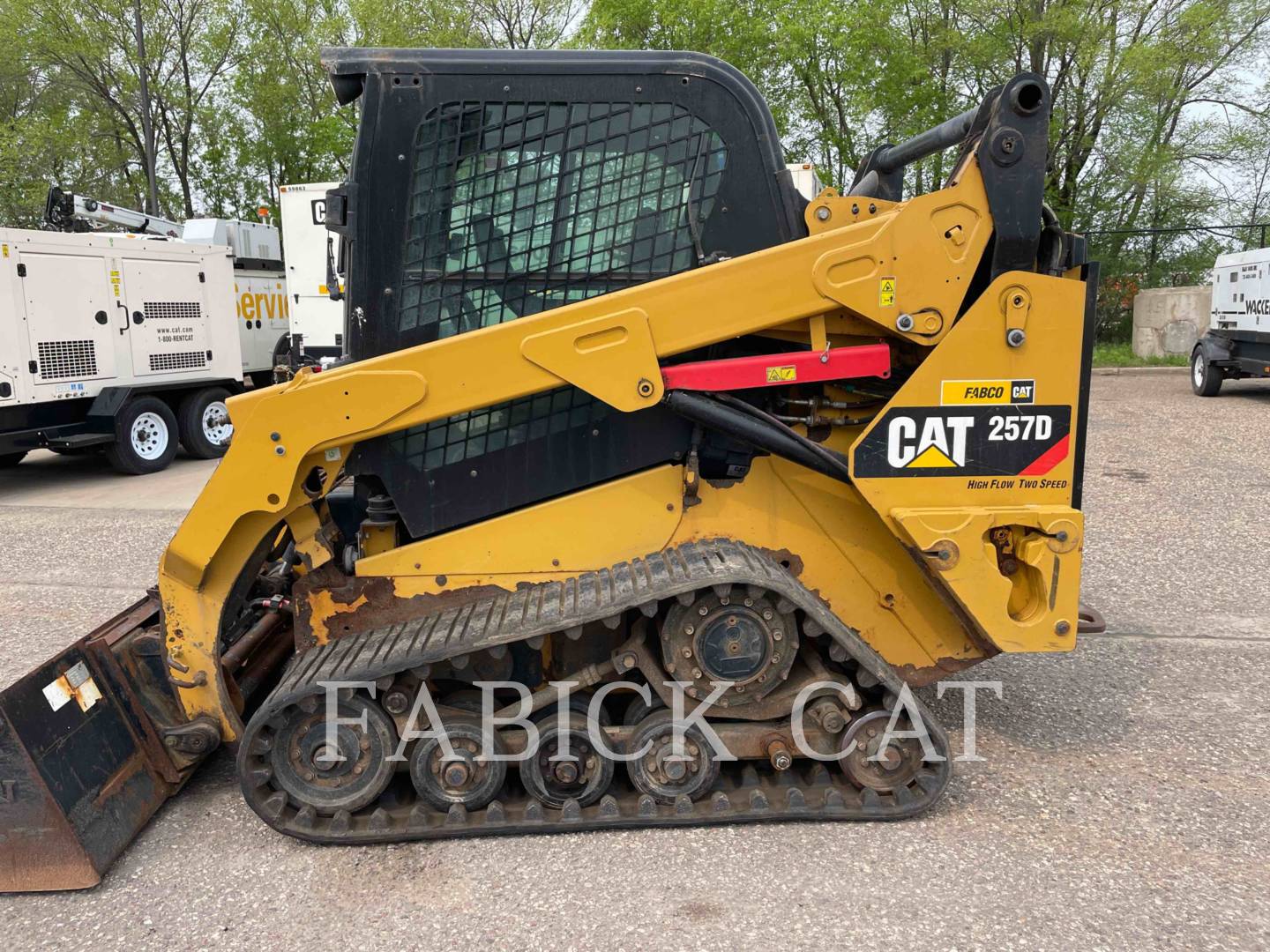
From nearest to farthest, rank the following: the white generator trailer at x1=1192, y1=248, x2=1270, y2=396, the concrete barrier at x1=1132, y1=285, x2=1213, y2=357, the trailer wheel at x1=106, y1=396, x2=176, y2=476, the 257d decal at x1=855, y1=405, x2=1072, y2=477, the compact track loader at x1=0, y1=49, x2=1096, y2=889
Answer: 1. the compact track loader at x1=0, y1=49, x2=1096, y2=889
2. the 257d decal at x1=855, y1=405, x2=1072, y2=477
3. the trailer wheel at x1=106, y1=396, x2=176, y2=476
4. the white generator trailer at x1=1192, y1=248, x2=1270, y2=396
5. the concrete barrier at x1=1132, y1=285, x2=1213, y2=357

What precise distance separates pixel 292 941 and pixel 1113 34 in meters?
23.4

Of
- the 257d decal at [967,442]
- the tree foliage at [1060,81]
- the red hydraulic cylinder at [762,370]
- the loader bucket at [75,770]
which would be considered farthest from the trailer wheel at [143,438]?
the tree foliage at [1060,81]

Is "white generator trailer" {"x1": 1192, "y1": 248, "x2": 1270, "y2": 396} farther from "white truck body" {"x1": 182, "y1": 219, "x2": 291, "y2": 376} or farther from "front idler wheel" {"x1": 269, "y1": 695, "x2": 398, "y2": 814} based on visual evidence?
"front idler wheel" {"x1": 269, "y1": 695, "x2": 398, "y2": 814}

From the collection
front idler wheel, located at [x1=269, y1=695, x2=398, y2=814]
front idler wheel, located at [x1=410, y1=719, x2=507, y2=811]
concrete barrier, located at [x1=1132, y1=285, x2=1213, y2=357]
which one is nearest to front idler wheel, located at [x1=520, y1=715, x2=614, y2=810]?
front idler wheel, located at [x1=410, y1=719, x2=507, y2=811]

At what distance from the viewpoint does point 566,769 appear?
3.19 m

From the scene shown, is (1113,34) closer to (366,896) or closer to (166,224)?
(166,224)

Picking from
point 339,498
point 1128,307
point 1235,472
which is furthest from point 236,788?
point 1128,307

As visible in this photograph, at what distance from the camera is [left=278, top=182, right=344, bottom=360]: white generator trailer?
506 inches

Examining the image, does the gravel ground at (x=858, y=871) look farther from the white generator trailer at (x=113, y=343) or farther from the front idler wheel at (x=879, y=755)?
the white generator trailer at (x=113, y=343)

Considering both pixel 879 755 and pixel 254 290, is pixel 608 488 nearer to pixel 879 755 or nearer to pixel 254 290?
pixel 879 755

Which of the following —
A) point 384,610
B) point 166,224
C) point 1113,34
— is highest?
point 1113,34

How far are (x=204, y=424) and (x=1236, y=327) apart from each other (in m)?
14.6

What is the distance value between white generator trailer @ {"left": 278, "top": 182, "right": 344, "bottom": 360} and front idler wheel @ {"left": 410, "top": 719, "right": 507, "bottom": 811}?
34.4 feet

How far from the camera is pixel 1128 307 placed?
20344 mm
